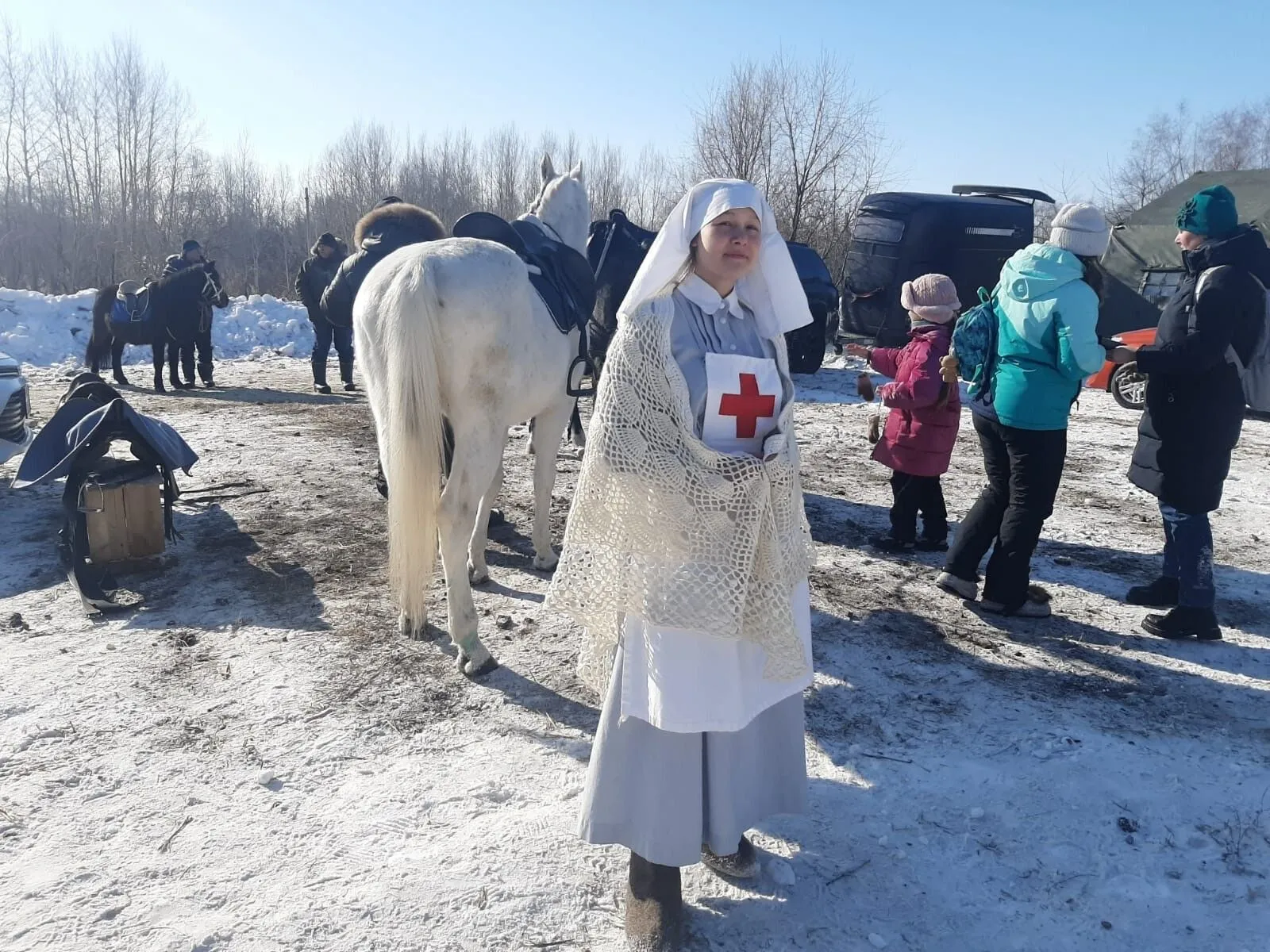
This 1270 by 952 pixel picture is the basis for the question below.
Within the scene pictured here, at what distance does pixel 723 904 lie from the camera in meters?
2.37

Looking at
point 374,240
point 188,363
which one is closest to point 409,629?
point 374,240

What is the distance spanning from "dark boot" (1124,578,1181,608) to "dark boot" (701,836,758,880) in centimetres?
324

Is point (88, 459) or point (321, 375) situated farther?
point (321, 375)

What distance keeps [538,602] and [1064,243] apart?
10.7ft

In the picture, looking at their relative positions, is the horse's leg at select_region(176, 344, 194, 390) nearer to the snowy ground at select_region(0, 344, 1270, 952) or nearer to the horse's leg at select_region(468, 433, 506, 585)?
the snowy ground at select_region(0, 344, 1270, 952)

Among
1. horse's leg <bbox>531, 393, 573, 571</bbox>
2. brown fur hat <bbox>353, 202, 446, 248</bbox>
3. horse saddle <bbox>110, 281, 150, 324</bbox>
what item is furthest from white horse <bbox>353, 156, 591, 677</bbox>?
horse saddle <bbox>110, 281, 150, 324</bbox>

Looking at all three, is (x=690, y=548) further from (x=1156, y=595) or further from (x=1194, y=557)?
(x=1156, y=595)

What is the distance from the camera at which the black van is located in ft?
41.8

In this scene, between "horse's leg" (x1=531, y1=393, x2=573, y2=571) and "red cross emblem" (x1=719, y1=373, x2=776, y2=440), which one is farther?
"horse's leg" (x1=531, y1=393, x2=573, y2=571)

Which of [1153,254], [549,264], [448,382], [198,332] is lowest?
[448,382]

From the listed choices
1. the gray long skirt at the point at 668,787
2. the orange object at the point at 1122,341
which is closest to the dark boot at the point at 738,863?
the gray long skirt at the point at 668,787

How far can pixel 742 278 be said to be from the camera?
2336 mm

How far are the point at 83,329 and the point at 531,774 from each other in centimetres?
1750

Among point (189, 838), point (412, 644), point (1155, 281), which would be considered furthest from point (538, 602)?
point (1155, 281)
